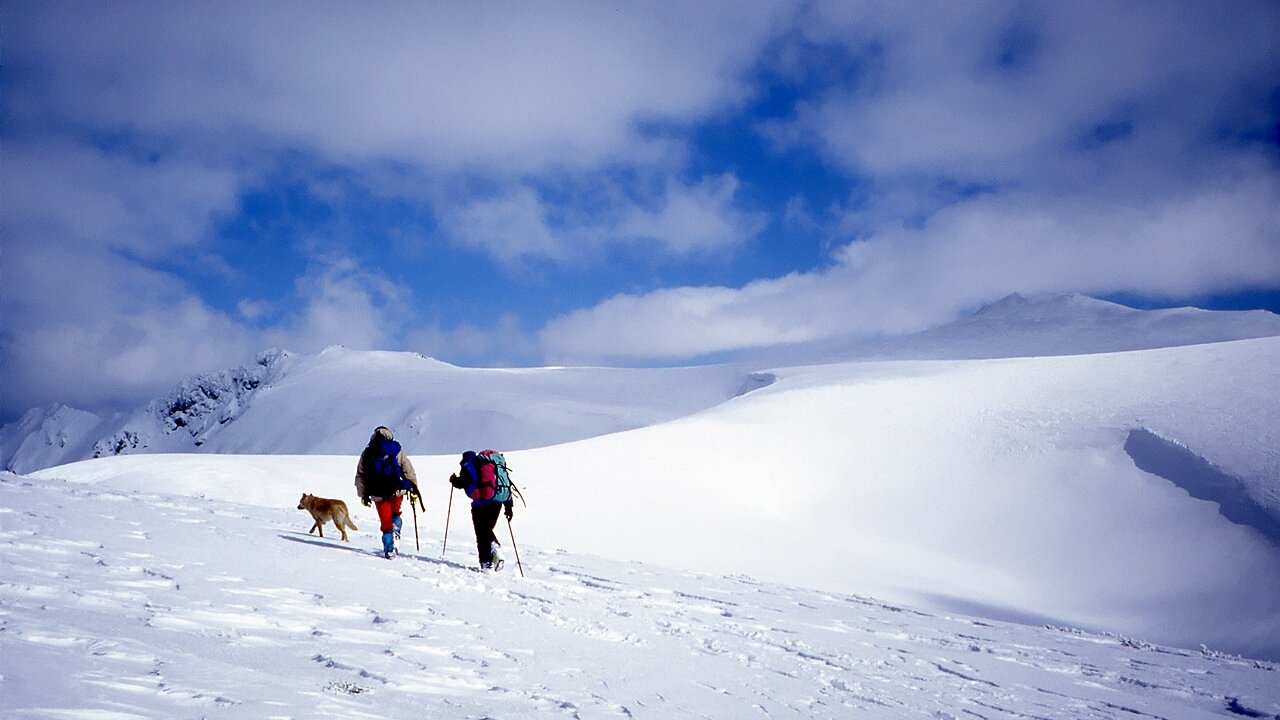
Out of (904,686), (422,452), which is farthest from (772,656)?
(422,452)

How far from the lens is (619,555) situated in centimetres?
1738

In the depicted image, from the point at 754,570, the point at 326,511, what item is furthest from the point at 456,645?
the point at 754,570

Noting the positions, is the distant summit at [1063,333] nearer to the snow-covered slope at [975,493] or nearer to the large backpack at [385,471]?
the snow-covered slope at [975,493]

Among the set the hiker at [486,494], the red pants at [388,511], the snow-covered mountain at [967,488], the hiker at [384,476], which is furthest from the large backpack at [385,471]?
the snow-covered mountain at [967,488]

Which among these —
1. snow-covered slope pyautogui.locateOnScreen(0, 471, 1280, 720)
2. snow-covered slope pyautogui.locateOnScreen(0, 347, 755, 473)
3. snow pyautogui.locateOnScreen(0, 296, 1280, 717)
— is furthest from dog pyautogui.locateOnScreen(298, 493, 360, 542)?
snow-covered slope pyautogui.locateOnScreen(0, 347, 755, 473)

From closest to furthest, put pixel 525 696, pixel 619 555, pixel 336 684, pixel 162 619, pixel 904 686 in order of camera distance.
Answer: pixel 336 684 < pixel 525 696 < pixel 162 619 < pixel 904 686 < pixel 619 555

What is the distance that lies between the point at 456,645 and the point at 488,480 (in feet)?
16.8

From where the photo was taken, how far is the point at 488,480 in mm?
→ 11180

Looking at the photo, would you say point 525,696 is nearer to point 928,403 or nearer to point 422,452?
point 928,403

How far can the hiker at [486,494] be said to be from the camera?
1101cm

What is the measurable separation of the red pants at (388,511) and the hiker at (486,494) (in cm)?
102

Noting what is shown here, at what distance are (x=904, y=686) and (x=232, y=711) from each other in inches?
252

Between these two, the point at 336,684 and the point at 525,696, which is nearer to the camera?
the point at 336,684

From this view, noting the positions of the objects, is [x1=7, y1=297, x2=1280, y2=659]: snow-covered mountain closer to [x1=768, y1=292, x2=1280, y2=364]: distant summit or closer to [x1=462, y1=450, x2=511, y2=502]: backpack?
[x1=462, y1=450, x2=511, y2=502]: backpack
